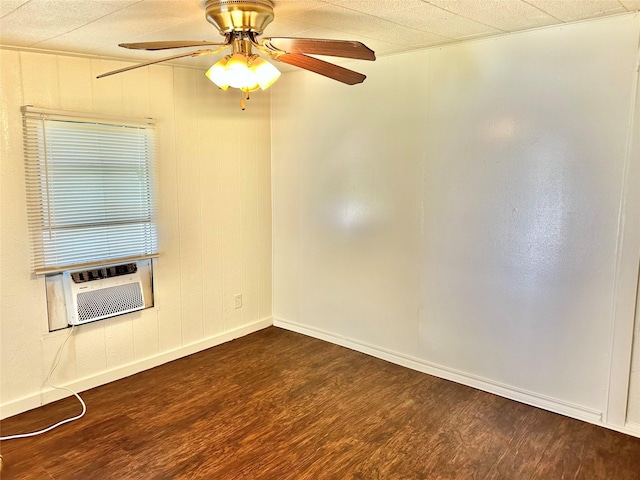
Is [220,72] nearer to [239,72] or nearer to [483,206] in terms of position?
[239,72]

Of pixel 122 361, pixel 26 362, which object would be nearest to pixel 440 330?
pixel 122 361

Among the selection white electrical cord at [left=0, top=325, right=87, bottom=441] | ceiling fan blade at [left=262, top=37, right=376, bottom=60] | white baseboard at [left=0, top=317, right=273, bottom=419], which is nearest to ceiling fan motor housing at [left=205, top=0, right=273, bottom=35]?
ceiling fan blade at [left=262, top=37, right=376, bottom=60]

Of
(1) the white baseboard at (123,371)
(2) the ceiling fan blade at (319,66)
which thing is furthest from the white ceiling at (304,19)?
(1) the white baseboard at (123,371)

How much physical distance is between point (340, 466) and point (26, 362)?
2.02 meters

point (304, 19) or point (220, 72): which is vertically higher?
point (304, 19)

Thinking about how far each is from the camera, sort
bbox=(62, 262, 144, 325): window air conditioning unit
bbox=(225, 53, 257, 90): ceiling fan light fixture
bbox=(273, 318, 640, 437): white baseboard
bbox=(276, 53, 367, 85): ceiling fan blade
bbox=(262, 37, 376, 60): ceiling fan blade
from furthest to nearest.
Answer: bbox=(62, 262, 144, 325): window air conditioning unit, bbox=(273, 318, 640, 437): white baseboard, bbox=(276, 53, 367, 85): ceiling fan blade, bbox=(225, 53, 257, 90): ceiling fan light fixture, bbox=(262, 37, 376, 60): ceiling fan blade

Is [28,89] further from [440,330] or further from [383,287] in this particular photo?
[440,330]

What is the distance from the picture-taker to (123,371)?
10.9ft

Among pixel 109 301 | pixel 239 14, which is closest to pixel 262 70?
pixel 239 14

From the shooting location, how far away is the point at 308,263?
4.07m

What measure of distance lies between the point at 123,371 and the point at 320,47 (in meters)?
2.68

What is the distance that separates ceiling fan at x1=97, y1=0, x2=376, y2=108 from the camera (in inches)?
73.8

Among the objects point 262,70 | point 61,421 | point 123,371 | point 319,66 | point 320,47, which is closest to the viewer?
point 320,47

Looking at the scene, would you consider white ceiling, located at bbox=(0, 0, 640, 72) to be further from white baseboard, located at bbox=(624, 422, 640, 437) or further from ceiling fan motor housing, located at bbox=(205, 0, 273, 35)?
white baseboard, located at bbox=(624, 422, 640, 437)
